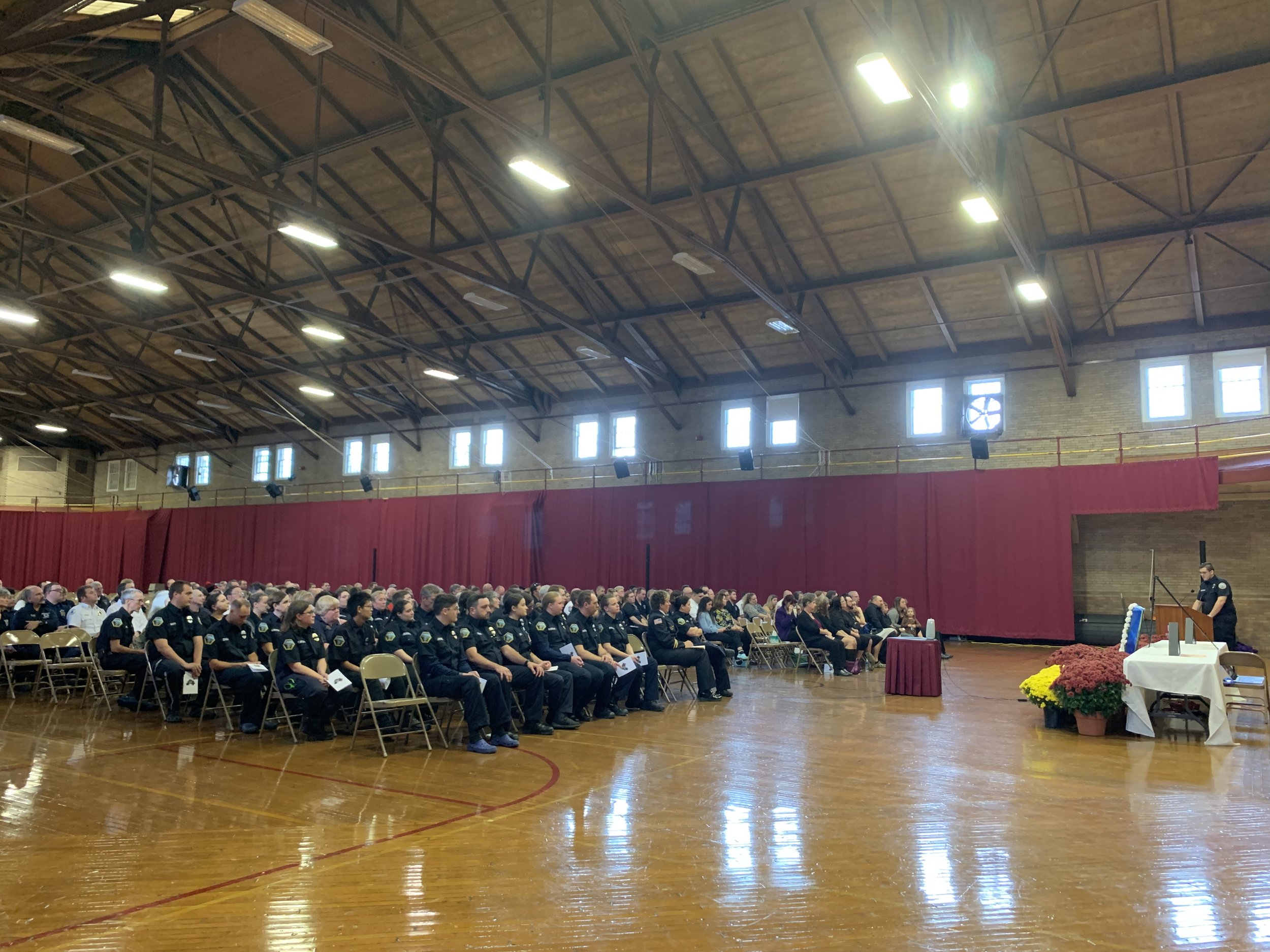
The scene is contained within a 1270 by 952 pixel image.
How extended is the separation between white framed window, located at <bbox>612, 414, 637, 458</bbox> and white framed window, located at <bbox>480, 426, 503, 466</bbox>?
3.48 m

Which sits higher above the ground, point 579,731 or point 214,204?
point 214,204

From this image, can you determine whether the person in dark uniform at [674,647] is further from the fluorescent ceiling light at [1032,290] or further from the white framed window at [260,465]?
the white framed window at [260,465]

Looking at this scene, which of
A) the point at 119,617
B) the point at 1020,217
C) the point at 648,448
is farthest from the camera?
the point at 648,448

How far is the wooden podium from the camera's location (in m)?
9.54

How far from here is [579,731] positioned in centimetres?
705

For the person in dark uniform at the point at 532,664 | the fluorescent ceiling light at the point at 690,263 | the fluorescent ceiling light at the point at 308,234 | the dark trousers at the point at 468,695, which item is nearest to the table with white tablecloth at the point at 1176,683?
the person in dark uniform at the point at 532,664

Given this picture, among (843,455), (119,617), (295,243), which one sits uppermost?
(295,243)

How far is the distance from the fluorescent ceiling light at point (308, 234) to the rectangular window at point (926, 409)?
37.5 ft

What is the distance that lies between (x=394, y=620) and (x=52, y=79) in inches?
460

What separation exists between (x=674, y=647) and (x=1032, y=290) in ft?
29.0

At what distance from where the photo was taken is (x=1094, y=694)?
695 centimetres

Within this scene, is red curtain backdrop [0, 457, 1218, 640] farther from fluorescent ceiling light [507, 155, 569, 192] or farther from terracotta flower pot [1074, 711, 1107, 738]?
fluorescent ceiling light [507, 155, 569, 192]

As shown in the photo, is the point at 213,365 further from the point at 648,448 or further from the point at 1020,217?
the point at 1020,217

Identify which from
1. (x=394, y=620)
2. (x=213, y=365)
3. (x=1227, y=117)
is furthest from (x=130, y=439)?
(x=1227, y=117)
